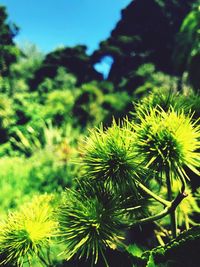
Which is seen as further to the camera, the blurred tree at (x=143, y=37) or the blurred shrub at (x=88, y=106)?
the blurred tree at (x=143, y=37)

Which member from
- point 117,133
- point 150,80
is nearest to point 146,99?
point 117,133

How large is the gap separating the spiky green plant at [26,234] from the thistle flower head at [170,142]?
0.60 metres

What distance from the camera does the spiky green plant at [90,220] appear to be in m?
1.85

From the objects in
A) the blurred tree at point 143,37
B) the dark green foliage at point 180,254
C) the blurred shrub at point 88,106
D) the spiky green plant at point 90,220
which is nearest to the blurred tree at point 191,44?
the blurred shrub at point 88,106

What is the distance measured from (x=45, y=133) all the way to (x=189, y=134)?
6477mm

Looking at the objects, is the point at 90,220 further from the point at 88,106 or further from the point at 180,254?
the point at 88,106

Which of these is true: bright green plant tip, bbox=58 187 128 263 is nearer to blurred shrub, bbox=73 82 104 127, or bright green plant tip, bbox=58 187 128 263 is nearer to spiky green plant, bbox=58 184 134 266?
spiky green plant, bbox=58 184 134 266

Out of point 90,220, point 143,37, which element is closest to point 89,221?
point 90,220

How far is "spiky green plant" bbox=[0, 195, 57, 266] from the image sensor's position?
1926 millimetres

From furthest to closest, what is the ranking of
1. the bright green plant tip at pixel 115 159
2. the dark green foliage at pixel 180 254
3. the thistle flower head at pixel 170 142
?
the bright green plant tip at pixel 115 159 < the thistle flower head at pixel 170 142 < the dark green foliage at pixel 180 254

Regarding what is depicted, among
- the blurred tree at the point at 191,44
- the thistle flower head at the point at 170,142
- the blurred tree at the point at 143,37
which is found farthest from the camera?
the blurred tree at the point at 143,37

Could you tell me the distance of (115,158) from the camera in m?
1.93

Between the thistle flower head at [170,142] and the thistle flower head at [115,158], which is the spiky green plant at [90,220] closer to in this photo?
the thistle flower head at [115,158]

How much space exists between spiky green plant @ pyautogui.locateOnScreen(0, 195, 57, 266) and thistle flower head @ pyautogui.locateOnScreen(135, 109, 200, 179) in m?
0.60
